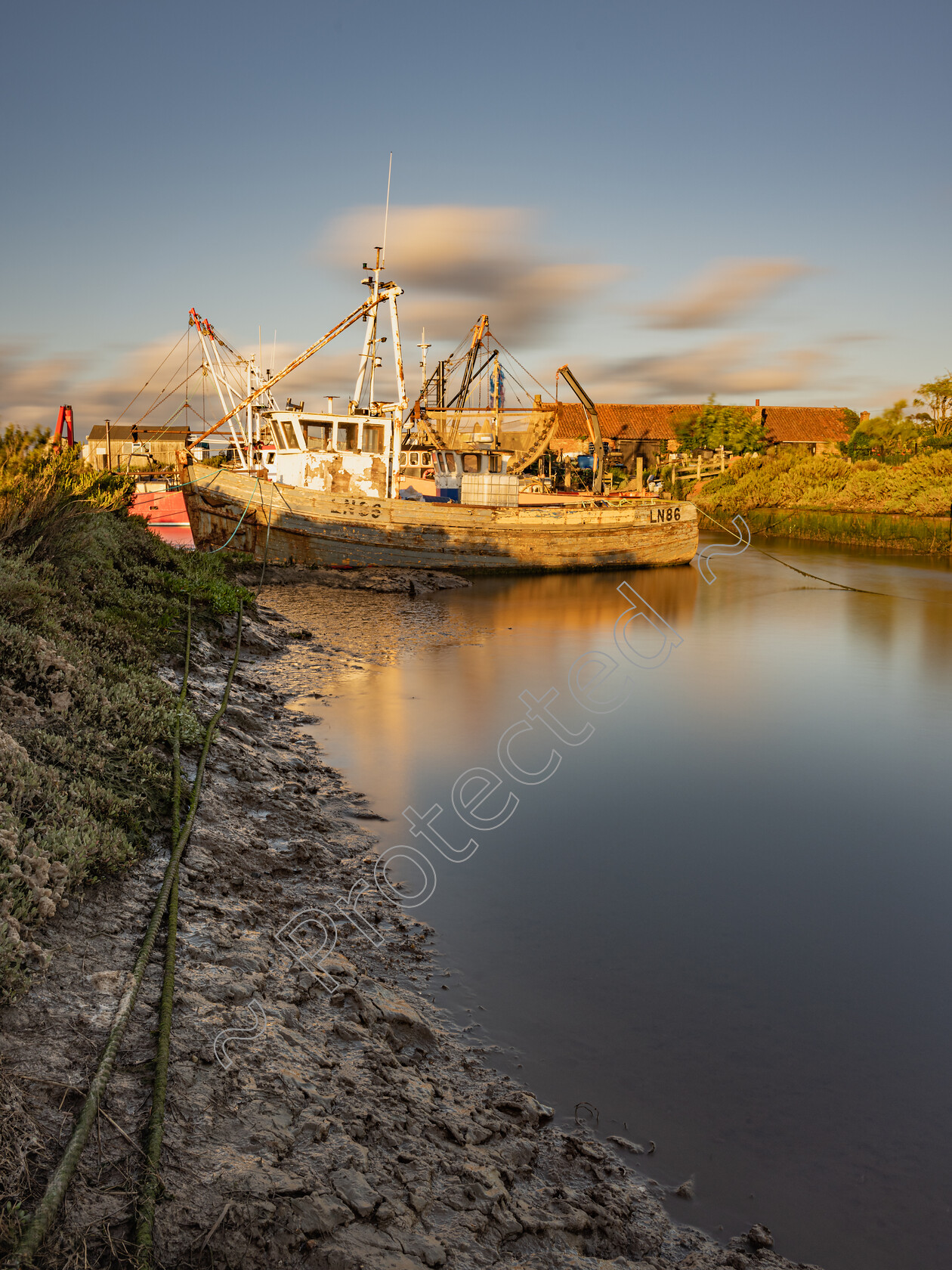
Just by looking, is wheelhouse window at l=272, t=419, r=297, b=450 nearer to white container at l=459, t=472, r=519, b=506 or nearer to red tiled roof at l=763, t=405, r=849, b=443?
white container at l=459, t=472, r=519, b=506

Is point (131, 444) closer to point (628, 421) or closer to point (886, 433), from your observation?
point (628, 421)

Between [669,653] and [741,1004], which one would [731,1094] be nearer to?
[741,1004]

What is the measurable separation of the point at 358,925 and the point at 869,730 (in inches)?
361

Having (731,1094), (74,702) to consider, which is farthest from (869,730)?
(74,702)

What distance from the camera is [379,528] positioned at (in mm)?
22906

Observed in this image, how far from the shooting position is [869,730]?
38.4 feet

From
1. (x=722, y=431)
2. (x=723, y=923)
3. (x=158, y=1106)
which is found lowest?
(x=723, y=923)

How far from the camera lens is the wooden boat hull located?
73.2ft

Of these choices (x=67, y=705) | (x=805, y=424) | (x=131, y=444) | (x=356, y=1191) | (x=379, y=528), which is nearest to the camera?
(x=356, y=1191)

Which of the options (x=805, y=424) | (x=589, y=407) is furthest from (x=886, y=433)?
(x=589, y=407)

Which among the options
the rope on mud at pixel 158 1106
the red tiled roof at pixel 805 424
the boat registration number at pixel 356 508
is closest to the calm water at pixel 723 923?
the rope on mud at pixel 158 1106

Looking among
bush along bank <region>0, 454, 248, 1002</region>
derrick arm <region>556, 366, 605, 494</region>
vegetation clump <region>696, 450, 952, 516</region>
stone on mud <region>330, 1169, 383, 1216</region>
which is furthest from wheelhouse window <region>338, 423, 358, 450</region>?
vegetation clump <region>696, 450, 952, 516</region>

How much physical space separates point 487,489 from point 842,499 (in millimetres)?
21013

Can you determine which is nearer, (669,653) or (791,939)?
(791,939)
